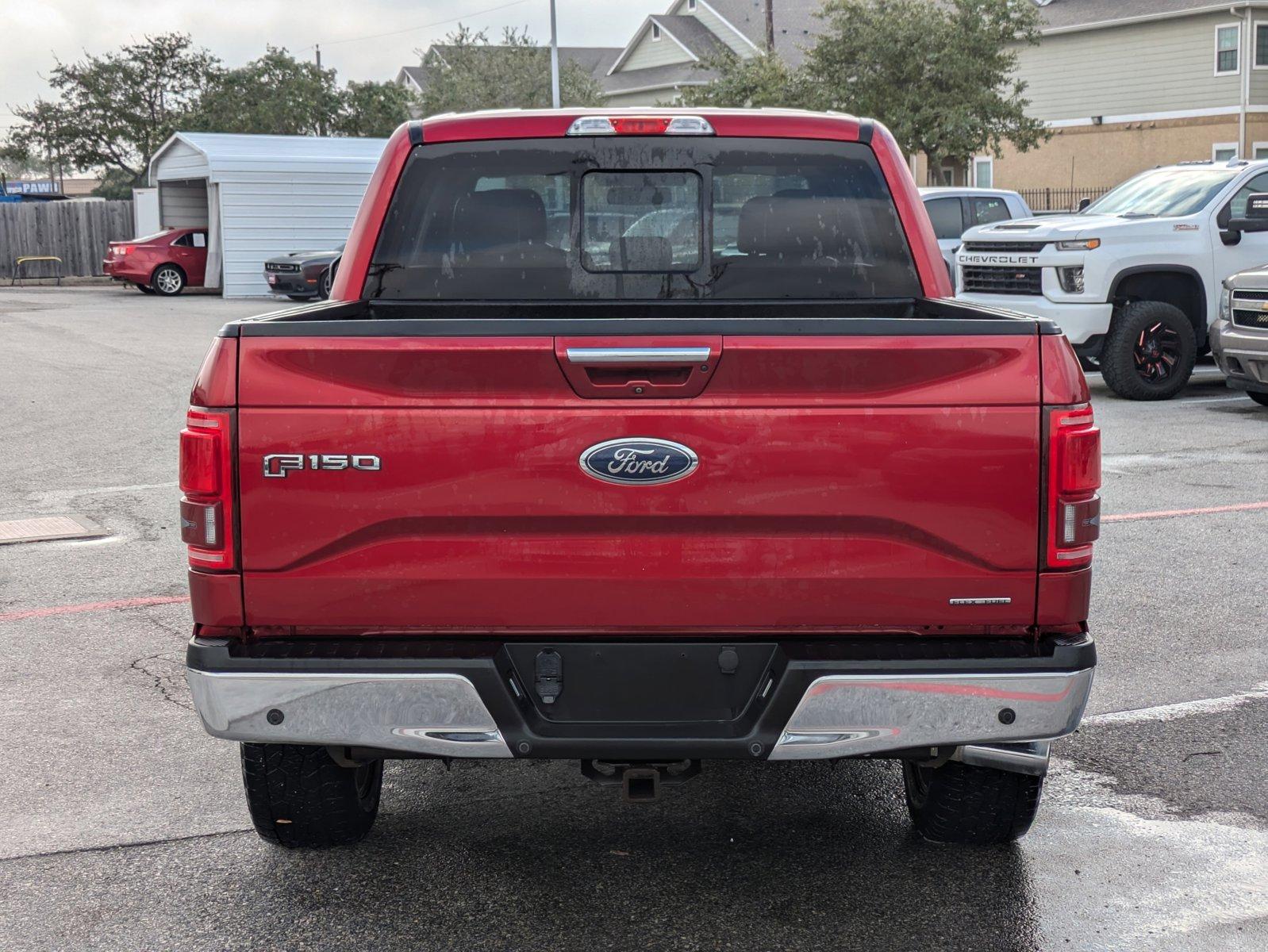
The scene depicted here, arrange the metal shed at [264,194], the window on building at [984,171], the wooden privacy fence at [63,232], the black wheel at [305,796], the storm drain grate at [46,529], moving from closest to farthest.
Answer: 1. the black wheel at [305,796]
2. the storm drain grate at [46,529]
3. the metal shed at [264,194]
4. the wooden privacy fence at [63,232]
5. the window on building at [984,171]

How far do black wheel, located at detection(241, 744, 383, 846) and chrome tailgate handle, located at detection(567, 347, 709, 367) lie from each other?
1.30 m

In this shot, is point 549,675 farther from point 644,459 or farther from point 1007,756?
point 1007,756

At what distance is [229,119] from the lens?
48.3 meters

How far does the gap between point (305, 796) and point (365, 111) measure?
4815cm

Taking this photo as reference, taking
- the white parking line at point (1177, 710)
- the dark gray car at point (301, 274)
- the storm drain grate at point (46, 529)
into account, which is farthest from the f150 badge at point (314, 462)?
the dark gray car at point (301, 274)

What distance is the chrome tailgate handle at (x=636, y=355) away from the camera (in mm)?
3223

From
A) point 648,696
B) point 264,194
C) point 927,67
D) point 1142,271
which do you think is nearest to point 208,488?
point 648,696

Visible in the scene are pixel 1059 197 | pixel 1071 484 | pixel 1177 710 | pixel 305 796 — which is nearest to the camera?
pixel 1071 484

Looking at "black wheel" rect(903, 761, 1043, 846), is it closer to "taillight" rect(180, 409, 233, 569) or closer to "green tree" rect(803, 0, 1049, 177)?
"taillight" rect(180, 409, 233, 569)

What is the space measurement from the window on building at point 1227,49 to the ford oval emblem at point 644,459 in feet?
126

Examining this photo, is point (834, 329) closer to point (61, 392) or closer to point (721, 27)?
point (61, 392)

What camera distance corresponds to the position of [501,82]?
55.9 meters

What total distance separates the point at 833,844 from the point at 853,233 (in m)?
1.86

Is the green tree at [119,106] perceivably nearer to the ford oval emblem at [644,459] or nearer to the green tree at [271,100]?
the green tree at [271,100]
